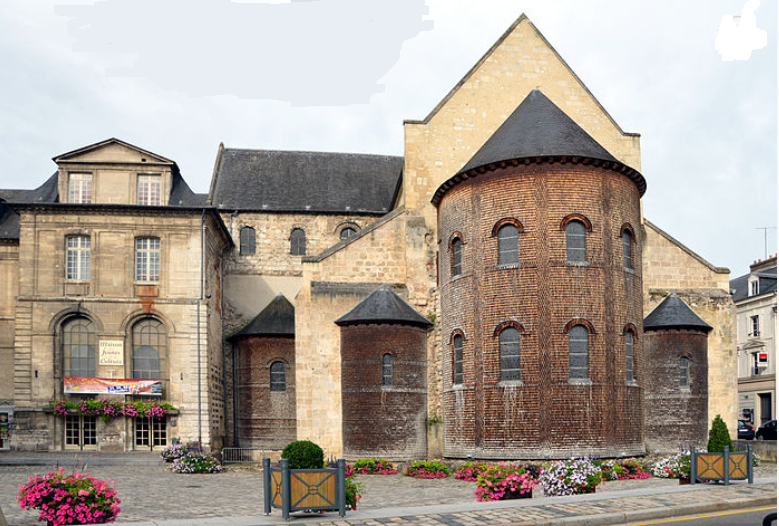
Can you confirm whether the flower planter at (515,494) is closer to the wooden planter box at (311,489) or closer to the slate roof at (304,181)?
the wooden planter box at (311,489)

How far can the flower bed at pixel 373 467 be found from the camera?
25312mm

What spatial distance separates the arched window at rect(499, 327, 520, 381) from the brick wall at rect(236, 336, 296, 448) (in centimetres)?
1265

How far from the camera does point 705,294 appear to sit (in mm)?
30938

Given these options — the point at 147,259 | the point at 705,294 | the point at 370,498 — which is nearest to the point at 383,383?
the point at 370,498

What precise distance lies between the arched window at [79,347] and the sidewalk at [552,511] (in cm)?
1922

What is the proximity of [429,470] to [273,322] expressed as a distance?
13671 mm

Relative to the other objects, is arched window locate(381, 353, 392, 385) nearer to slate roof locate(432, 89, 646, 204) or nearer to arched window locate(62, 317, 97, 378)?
slate roof locate(432, 89, 646, 204)

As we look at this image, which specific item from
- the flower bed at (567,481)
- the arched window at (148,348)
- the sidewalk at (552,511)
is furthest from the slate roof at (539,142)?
the arched window at (148,348)

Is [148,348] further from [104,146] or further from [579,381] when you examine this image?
[579,381]

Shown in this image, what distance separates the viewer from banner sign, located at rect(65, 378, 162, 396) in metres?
30.7

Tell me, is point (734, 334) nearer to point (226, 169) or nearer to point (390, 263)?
point (390, 263)

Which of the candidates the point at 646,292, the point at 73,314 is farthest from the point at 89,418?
the point at 646,292

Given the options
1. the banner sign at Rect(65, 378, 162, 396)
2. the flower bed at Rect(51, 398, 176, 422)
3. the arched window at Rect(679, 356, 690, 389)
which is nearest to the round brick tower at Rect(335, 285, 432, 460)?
the flower bed at Rect(51, 398, 176, 422)

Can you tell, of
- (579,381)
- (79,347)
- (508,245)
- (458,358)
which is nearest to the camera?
(579,381)
